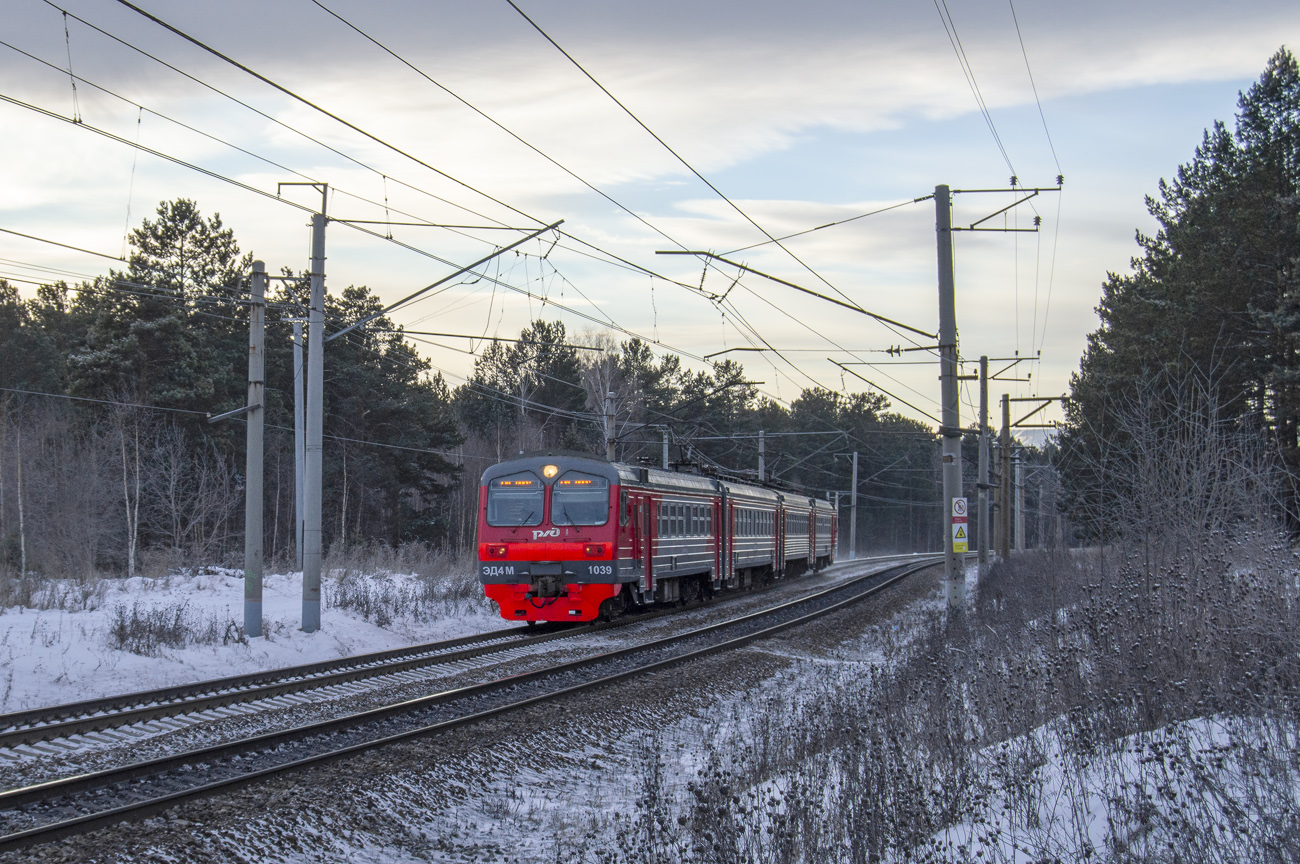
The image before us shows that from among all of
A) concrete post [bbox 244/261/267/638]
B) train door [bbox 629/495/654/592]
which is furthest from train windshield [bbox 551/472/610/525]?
concrete post [bbox 244/261/267/638]

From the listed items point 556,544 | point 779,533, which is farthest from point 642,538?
point 779,533

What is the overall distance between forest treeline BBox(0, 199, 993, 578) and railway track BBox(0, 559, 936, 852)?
41.1ft

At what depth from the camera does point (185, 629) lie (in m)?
14.2

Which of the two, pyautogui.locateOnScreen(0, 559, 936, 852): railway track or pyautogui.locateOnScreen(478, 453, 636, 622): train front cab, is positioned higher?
pyautogui.locateOnScreen(478, 453, 636, 622): train front cab

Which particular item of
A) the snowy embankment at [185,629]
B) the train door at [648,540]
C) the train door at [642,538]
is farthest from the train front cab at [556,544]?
the snowy embankment at [185,629]

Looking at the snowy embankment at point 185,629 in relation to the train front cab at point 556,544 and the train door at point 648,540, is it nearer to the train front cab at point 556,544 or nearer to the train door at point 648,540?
the train front cab at point 556,544

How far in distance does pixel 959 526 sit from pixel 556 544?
7255 mm

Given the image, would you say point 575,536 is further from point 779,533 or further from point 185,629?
point 779,533

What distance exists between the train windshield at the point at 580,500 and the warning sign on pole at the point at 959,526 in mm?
6281

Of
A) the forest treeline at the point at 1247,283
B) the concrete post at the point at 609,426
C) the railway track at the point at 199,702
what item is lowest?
the railway track at the point at 199,702

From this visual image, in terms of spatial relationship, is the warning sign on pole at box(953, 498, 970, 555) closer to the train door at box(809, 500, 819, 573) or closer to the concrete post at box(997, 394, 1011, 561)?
the concrete post at box(997, 394, 1011, 561)

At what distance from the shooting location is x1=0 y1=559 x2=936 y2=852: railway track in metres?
6.48

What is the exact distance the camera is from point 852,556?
61406 millimetres

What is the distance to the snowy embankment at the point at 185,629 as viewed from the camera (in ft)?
38.6
